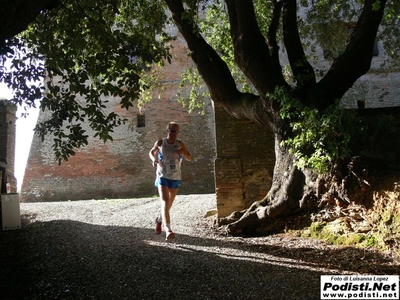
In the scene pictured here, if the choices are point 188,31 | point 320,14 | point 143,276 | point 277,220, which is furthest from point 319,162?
point 320,14

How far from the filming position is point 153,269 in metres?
4.54

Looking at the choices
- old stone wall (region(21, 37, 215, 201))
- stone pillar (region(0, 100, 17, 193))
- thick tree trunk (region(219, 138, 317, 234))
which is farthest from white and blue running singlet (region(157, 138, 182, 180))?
old stone wall (region(21, 37, 215, 201))

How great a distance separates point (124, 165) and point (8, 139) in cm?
769

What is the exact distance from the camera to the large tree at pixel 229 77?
5.04 metres

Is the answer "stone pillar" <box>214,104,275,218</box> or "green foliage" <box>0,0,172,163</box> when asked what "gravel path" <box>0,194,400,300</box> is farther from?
"green foliage" <box>0,0,172,163</box>

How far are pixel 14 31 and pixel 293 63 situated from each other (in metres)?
5.43

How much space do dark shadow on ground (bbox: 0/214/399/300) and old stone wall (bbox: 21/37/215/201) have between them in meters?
12.1

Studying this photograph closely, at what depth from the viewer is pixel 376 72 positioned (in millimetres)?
19859

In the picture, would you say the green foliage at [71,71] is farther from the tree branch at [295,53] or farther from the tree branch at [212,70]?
the tree branch at [295,53]

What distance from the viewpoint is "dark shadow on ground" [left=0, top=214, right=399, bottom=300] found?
3809mm

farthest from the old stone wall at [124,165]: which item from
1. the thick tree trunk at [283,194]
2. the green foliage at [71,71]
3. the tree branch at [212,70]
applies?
the green foliage at [71,71]

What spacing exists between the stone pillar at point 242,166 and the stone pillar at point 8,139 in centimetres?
694

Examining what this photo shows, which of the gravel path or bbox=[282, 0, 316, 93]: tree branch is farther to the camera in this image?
bbox=[282, 0, 316, 93]: tree branch

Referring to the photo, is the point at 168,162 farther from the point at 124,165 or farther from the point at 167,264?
the point at 124,165
